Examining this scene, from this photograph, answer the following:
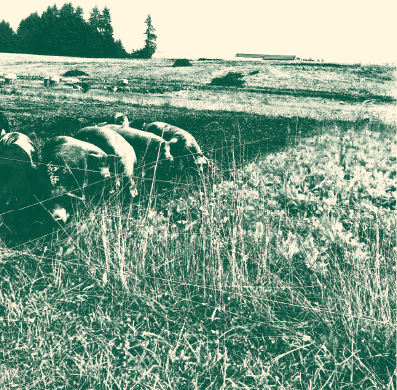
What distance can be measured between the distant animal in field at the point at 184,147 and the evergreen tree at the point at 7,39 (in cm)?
197

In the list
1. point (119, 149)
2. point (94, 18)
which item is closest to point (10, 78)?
point (94, 18)

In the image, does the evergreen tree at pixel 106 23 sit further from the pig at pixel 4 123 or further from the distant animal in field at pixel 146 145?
the pig at pixel 4 123

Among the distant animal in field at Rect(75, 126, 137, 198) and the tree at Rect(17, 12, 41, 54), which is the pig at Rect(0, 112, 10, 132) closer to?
the tree at Rect(17, 12, 41, 54)

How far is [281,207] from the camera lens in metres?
4.11

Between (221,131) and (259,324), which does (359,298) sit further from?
(221,131)

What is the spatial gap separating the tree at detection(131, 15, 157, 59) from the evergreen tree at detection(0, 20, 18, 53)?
1.45 m

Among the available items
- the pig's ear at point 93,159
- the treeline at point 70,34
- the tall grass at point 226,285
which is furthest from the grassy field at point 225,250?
the pig's ear at point 93,159

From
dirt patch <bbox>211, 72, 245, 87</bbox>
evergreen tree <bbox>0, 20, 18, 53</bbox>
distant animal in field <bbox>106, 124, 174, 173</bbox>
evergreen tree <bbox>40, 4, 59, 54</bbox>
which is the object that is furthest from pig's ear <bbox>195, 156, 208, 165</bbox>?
evergreen tree <bbox>0, 20, 18, 53</bbox>

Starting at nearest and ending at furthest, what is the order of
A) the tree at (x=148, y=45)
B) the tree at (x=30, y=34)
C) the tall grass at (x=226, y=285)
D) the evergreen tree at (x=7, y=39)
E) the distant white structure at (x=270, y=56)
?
the tall grass at (x=226, y=285)
the distant white structure at (x=270, y=56)
the tree at (x=148, y=45)
the tree at (x=30, y=34)
the evergreen tree at (x=7, y=39)

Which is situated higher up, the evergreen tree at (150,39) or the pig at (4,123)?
the evergreen tree at (150,39)

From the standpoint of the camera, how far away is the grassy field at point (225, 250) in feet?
9.07

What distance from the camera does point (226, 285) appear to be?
3.29m

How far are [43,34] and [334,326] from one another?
406 cm

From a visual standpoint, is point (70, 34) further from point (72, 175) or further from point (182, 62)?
point (72, 175)
